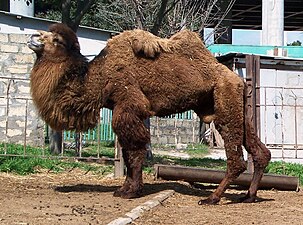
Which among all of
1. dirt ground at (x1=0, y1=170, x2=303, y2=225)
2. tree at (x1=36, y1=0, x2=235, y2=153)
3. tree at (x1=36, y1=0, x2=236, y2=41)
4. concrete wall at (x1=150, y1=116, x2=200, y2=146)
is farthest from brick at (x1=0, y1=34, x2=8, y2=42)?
concrete wall at (x1=150, y1=116, x2=200, y2=146)

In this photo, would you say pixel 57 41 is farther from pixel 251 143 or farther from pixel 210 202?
→ pixel 251 143

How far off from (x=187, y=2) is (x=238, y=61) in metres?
5.11

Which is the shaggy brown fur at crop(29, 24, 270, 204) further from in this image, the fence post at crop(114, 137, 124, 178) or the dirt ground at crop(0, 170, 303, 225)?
the fence post at crop(114, 137, 124, 178)

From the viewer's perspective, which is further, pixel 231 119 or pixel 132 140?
pixel 231 119

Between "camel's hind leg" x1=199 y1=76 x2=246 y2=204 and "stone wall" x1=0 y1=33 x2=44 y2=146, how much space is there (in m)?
6.71

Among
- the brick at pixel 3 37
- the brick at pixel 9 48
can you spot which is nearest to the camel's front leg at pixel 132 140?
the brick at pixel 9 48

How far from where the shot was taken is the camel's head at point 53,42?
7582mm

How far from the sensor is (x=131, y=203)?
7242mm

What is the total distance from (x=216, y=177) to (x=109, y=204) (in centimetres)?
237

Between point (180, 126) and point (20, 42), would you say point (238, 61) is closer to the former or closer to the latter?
point (180, 126)

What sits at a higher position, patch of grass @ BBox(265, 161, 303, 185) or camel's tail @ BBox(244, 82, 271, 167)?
camel's tail @ BBox(244, 82, 271, 167)

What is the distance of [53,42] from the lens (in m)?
7.61

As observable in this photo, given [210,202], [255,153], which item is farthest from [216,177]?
[210,202]

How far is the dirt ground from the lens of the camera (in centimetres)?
622
